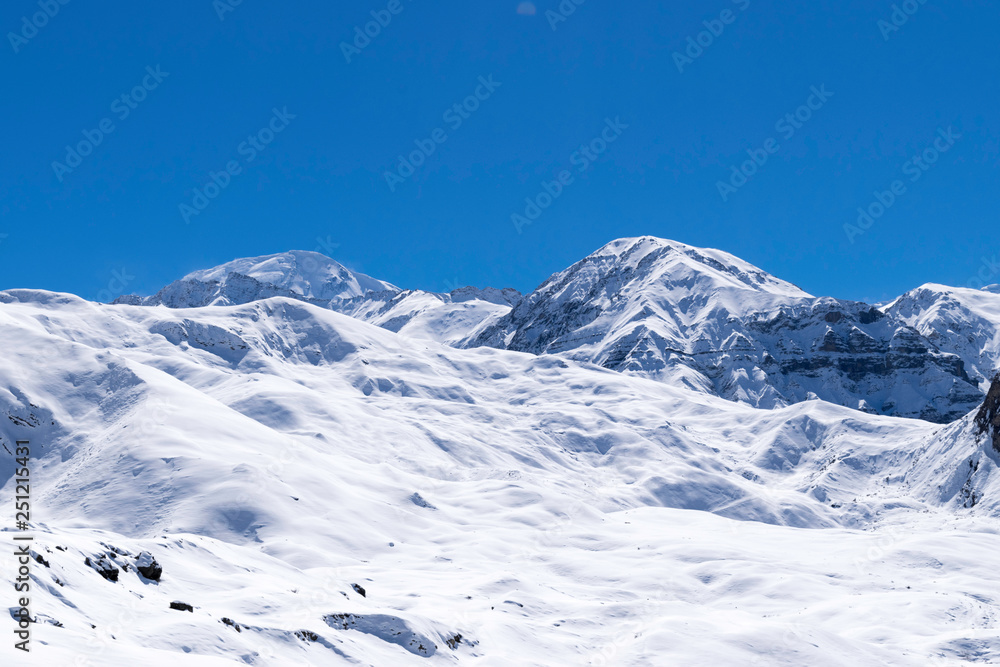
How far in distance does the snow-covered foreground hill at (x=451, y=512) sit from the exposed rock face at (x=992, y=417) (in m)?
1.78

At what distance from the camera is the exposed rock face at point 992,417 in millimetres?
84500

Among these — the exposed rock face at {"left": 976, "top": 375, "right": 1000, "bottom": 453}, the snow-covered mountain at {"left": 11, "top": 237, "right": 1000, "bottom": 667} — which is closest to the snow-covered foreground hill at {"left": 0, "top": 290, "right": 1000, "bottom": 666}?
the snow-covered mountain at {"left": 11, "top": 237, "right": 1000, "bottom": 667}

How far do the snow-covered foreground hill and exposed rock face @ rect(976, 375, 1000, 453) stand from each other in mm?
1782

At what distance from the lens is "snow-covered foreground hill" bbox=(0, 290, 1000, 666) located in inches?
1137

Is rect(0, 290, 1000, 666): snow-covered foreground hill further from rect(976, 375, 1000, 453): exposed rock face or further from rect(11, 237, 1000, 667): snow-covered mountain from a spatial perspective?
rect(976, 375, 1000, 453): exposed rock face

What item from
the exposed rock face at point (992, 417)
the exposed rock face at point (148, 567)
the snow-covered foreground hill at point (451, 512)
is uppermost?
the exposed rock face at point (992, 417)

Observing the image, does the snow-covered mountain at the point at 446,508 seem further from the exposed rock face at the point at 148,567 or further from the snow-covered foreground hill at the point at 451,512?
the snow-covered foreground hill at the point at 451,512

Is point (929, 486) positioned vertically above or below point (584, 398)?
below

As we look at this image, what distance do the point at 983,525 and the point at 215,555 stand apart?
68828mm

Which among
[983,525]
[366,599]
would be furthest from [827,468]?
[366,599]

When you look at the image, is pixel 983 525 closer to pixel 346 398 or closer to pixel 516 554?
pixel 516 554

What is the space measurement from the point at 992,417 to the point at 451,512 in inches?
2369

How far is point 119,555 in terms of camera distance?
28344 millimetres

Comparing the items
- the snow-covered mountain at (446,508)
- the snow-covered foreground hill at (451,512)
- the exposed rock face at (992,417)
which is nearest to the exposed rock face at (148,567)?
the snow-covered mountain at (446,508)
